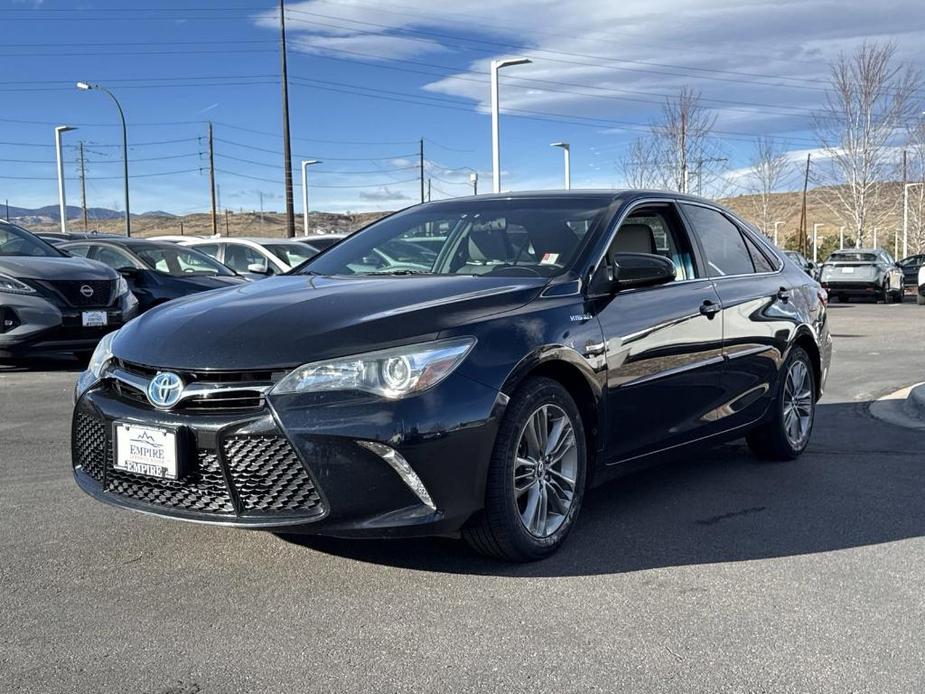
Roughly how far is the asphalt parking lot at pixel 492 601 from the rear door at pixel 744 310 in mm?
568

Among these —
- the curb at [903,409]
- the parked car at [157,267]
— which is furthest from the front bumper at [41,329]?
the curb at [903,409]

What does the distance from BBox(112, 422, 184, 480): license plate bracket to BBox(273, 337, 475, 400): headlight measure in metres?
0.44

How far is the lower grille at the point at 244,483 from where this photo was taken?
11.4 ft

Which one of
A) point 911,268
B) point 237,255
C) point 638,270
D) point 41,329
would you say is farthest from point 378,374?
point 911,268

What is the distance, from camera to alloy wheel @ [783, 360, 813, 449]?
19.6 feet

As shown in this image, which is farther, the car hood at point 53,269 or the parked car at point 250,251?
the parked car at point 250,251

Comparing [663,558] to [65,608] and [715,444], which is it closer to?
[715,444]

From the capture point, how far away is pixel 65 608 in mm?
3473

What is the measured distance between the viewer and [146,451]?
3621 mm

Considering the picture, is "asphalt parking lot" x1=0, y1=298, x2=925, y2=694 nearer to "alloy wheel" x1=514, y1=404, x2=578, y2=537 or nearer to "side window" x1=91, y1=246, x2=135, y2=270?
"alloy wheel" x1=514, y1=404, x2=578, y2=537

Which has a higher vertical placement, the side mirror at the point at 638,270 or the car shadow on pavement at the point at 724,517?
the side mirror at the point at 638,270

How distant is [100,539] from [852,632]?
10.1 feet

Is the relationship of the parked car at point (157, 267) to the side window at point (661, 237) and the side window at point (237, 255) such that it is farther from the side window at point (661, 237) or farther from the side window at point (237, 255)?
the side window at point (661, 237)

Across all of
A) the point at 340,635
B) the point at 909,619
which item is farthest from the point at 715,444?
the point at 340,635
